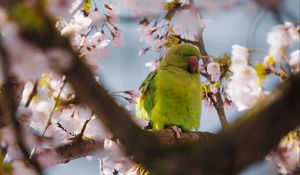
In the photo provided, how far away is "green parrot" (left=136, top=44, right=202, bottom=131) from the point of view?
4238 mm

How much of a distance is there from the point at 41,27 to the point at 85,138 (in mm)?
1704

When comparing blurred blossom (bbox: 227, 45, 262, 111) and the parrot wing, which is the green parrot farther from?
blurred blossom (bbox: 227, 45, 262, 111)

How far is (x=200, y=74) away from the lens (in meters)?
4.41

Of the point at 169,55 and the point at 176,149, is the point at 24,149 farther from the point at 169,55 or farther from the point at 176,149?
the point at 169,55

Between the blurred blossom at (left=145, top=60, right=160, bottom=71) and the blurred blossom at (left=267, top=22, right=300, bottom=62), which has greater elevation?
the blurred blossom at (left=267, top=22, right=300, bottom=62)

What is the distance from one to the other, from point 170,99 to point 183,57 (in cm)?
60

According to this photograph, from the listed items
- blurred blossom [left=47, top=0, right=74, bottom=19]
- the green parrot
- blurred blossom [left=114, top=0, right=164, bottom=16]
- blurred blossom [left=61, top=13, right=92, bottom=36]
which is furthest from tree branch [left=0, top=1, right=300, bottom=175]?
the green parrot

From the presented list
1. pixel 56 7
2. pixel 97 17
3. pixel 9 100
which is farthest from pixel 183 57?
pixel 9 100

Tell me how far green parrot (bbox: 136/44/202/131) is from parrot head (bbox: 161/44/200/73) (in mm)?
147

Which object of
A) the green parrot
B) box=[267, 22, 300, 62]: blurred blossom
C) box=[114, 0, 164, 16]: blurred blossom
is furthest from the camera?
the green parrot

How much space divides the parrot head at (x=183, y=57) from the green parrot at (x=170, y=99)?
0.15 meters

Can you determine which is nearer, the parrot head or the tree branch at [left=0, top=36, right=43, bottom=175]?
the tree branch at [left=0, top=36, right=43, bottom=175]

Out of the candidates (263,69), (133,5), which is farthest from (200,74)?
(263,69)

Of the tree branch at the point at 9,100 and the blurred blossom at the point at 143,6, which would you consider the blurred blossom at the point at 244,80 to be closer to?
the blurred blossom at the point at 143,6
